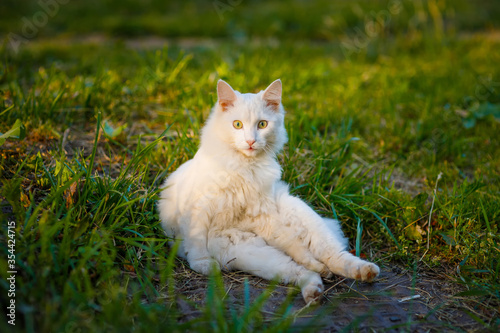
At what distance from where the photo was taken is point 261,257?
208cm

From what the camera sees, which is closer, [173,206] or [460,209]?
[173,206]

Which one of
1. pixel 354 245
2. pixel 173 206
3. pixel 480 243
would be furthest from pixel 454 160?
pixel 173 206

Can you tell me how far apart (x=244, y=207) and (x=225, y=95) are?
28.2 inches

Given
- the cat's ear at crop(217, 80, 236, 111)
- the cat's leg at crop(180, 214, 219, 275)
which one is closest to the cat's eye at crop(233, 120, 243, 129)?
the cat's ear at crop(217, 80, 236, 111)

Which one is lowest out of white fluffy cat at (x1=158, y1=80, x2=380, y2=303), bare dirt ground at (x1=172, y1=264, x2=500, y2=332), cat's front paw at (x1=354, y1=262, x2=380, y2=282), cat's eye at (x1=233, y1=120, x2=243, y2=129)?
bare dirt ground at (x1=172, y1=264, x2=500, y2=332)

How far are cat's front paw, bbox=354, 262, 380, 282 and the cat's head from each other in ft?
2.89

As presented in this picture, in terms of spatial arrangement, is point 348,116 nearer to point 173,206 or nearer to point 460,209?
point 460,209

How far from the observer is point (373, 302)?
1.95 metres

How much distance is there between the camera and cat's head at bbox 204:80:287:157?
2203 mm

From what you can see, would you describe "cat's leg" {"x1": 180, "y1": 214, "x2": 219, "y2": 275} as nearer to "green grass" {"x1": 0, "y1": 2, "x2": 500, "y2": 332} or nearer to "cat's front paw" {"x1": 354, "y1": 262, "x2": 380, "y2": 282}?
"green grass" {"x1": 0, "y1": 2, "x2": 500, "y2": 332}

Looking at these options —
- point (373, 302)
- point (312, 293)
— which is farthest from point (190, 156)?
point (373, 302)

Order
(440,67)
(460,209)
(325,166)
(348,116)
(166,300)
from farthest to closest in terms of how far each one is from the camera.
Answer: (440,67) < (348,116) < (325,166) < (460,209) < (166,300)

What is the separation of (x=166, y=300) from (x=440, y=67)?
532 centimetres

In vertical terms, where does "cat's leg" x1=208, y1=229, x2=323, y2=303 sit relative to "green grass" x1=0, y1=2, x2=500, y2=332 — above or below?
below
